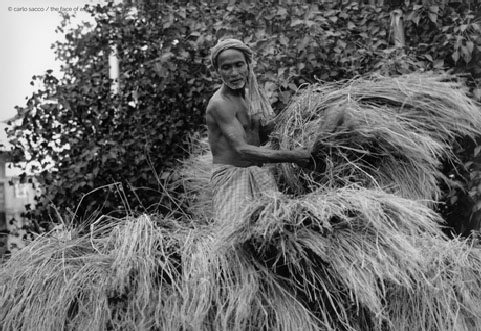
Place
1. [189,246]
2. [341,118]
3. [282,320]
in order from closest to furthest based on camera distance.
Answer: [282,320], [189,246], [341,118]

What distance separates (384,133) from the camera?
361 centimetres

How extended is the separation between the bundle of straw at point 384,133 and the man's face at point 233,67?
33 cm

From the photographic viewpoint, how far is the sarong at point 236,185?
12.0 ft

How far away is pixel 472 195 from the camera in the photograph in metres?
4.53

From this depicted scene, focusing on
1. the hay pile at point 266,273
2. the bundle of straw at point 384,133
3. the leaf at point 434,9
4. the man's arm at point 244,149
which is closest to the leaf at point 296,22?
the leaf at point 434,9

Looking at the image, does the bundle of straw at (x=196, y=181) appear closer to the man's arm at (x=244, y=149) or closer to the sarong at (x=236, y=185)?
the sarong at (x=236, y=185)

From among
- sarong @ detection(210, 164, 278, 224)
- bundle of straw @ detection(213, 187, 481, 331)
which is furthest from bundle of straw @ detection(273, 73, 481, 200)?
bundle of straw @ detection(213, 187, 481, 331)

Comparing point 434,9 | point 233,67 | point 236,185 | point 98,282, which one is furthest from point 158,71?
point 98,282

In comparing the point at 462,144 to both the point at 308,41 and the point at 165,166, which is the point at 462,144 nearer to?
the point at 308,41

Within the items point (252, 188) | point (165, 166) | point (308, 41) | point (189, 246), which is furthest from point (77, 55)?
point (189, 246)

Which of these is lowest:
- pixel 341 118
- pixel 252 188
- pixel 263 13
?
pixel 252 188

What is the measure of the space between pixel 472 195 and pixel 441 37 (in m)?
0.93

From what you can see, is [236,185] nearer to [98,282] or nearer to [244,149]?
[244,149]

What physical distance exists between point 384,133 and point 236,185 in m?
0.68
